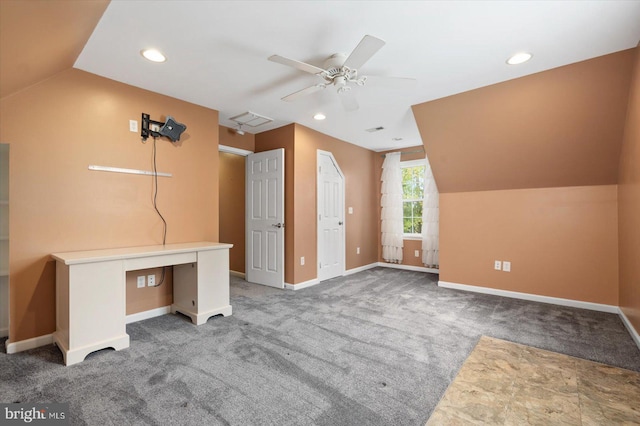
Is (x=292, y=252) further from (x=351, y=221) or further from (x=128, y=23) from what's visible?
(x=128, y=23)

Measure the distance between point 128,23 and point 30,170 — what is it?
1.45 metres

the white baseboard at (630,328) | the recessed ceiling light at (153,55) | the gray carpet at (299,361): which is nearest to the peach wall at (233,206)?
the gray carpet at (299,361)

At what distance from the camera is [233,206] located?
17.2 feet

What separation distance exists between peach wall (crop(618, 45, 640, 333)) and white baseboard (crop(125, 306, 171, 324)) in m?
4.38

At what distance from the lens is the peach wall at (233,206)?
5.10 m

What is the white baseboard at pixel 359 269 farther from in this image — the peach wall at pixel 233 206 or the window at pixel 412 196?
the peach wall at pixel 233 206

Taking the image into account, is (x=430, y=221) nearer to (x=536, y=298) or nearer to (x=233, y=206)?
(x=536, y=298)

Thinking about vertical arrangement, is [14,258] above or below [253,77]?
below

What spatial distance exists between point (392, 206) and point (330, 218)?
5.22ft

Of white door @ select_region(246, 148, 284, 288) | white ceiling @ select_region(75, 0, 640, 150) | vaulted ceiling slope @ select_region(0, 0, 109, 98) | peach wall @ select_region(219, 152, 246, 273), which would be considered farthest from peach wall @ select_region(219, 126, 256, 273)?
vaulted ceiling slope @ select_region(0, 0, 109, 98)

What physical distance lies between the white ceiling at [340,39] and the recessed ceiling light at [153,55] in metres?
0.04

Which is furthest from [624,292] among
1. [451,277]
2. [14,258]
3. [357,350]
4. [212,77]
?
[14,258]

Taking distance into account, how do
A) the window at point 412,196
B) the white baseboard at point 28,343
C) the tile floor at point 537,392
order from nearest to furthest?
the tile floor at point 537,392
the white baseboard at point 28,343
the window at point 412,196

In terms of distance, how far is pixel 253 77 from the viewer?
2.80 meters
